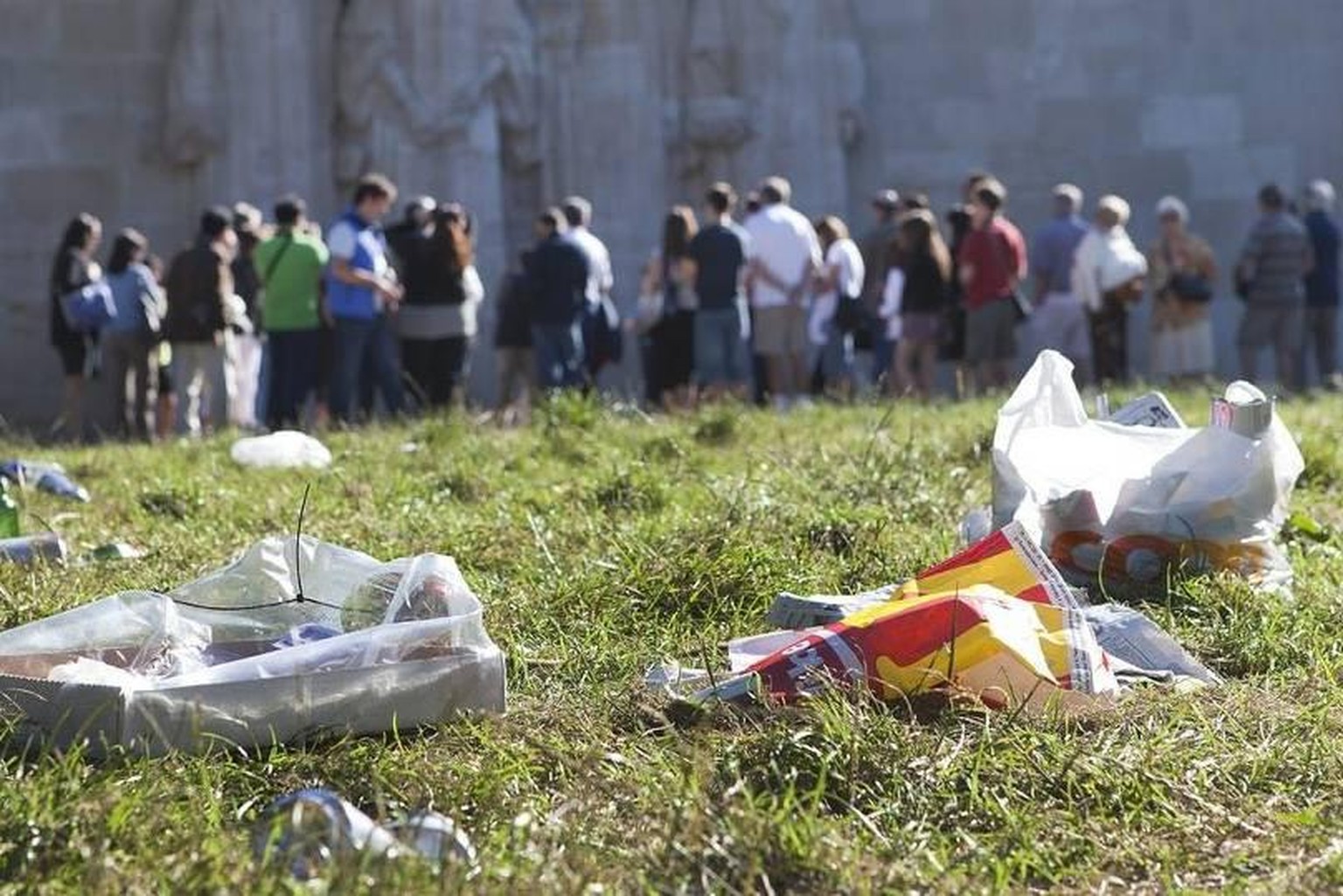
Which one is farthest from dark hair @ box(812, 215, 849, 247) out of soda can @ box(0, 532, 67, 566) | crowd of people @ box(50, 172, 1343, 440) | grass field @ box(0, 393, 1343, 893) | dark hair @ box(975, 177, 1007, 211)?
soda can @ box(0, 532, 67, 566)

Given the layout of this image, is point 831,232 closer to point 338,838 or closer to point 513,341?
point 513,341

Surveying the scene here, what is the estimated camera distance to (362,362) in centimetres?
1502

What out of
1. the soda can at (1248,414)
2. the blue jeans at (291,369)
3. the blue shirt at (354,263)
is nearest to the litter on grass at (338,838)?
the soda can at (1248,414)

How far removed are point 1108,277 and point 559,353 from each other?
375 cm

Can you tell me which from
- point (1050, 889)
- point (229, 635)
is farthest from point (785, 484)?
point (1050, 889)

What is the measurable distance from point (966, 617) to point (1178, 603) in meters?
1.39

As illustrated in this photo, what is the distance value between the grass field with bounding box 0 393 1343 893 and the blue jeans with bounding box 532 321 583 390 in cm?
777

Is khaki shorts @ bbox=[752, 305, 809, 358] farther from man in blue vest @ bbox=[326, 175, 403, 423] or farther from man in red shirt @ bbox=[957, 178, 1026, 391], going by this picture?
man in blue vest @ bbox=[326, 175, 403, 423]

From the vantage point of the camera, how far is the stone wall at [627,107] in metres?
19.2

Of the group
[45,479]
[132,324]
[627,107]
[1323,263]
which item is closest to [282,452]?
[45,479]

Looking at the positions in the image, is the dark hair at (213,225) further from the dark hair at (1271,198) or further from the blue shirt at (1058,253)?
the dark hair at (1271,198)

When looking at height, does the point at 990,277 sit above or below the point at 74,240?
below

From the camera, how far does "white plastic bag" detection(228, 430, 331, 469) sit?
10250 mm

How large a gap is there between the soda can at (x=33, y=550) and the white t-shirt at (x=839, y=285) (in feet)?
31.1
